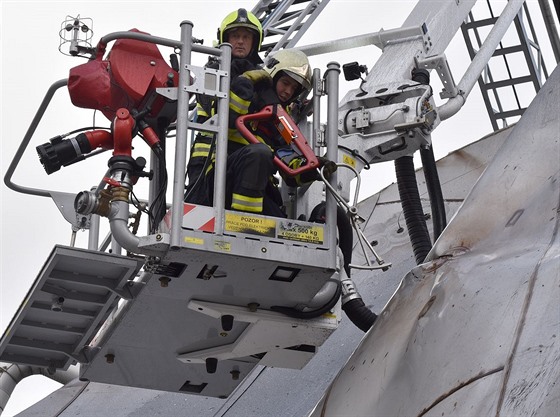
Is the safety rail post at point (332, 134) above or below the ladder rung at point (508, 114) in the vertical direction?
above

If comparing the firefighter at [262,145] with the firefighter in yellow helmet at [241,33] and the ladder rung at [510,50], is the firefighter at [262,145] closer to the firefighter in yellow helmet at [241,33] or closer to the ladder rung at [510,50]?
the firefighter in yellow helmet at [241,33]

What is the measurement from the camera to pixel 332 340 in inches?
463

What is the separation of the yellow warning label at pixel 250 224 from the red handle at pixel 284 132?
0.43 m

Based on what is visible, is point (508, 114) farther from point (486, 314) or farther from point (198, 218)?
point (486, 314)

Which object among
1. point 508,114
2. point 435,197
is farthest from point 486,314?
point 508,114

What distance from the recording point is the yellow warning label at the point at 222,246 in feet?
24.1

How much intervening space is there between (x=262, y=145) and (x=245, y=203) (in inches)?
14.4

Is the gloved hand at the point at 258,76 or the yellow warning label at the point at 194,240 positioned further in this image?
the gloved hand at the point at 258,76

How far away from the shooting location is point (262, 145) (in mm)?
7688

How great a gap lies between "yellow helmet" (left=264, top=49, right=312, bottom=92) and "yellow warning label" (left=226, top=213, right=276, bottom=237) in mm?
1189

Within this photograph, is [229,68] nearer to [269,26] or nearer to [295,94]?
[295,94]

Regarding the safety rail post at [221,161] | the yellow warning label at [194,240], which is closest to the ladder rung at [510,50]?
the safety rail post at [221,161]

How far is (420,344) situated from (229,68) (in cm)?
272

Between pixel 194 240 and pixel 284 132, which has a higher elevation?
pixel 284 132
